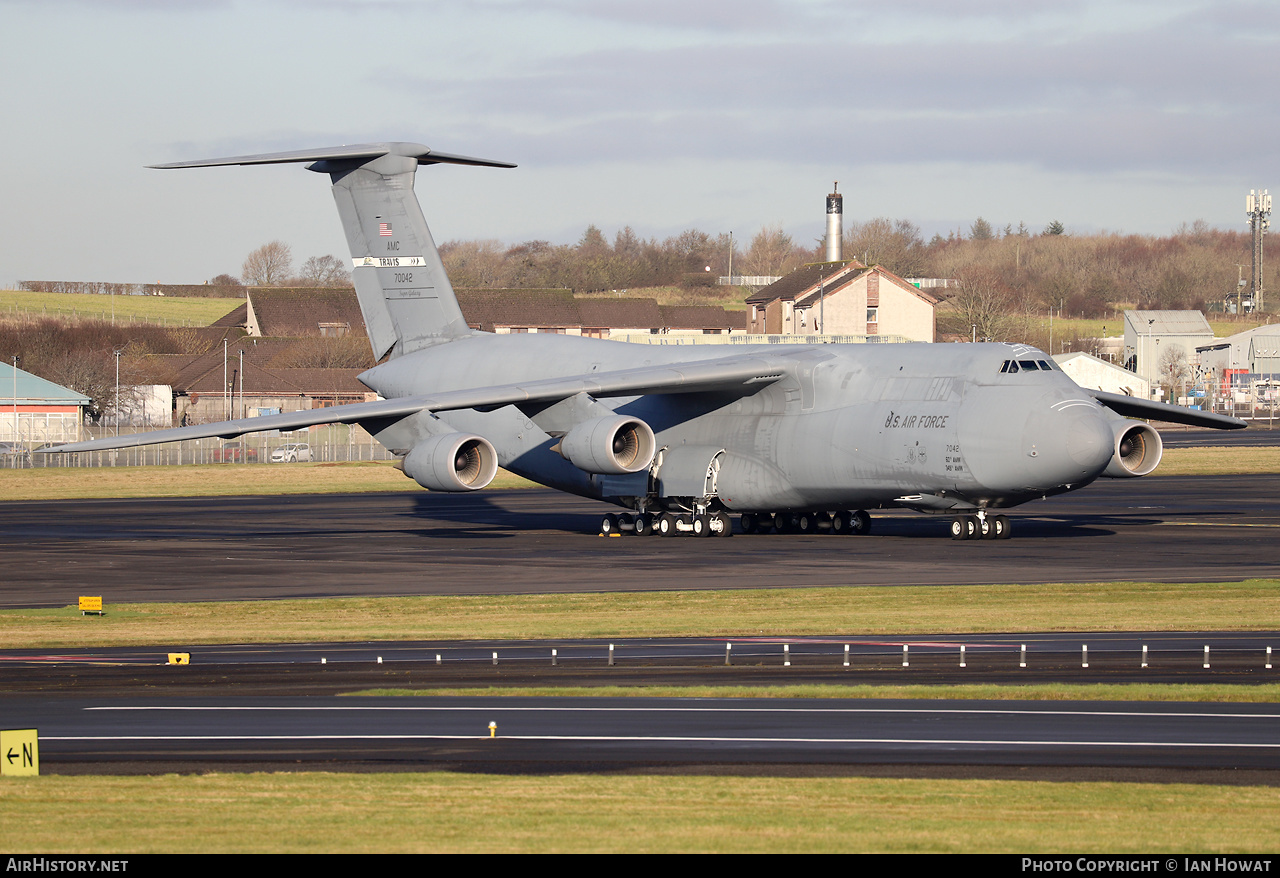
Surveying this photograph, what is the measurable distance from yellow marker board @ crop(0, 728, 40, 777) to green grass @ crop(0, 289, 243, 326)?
127m

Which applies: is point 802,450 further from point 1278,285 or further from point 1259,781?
point 1278,285

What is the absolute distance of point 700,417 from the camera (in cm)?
3350

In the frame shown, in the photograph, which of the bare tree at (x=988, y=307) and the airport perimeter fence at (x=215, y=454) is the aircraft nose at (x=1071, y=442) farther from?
the bare tree at (x=988, y=307)

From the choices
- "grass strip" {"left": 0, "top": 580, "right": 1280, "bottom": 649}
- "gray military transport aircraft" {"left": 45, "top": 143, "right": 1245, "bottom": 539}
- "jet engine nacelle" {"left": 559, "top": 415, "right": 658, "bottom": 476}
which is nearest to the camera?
"grass strip" {"left": 0, "top": 580, "right": 1280, "bottom": 649}

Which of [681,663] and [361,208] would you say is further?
[361,208]

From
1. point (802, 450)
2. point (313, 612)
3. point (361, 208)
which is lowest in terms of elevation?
→ point (313, 612)

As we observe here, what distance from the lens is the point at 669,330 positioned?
117625mm

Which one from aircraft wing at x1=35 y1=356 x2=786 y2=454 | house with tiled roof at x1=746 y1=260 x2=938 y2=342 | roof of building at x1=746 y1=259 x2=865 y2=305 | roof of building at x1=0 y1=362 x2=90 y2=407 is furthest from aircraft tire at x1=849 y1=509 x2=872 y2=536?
roof of building at x1=0 y1=362 x2=90 y2=407

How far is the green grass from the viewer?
133 metres

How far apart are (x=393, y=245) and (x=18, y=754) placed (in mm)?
27994

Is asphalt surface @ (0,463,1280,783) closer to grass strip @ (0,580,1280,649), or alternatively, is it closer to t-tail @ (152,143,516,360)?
grass strip @ (0,580,1280,649)

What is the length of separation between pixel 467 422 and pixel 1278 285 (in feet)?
513

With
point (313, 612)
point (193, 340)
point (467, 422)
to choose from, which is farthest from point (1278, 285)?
point (313, 612)

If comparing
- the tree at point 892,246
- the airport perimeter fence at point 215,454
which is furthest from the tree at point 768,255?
the airport perimeter fence at point 215,454
